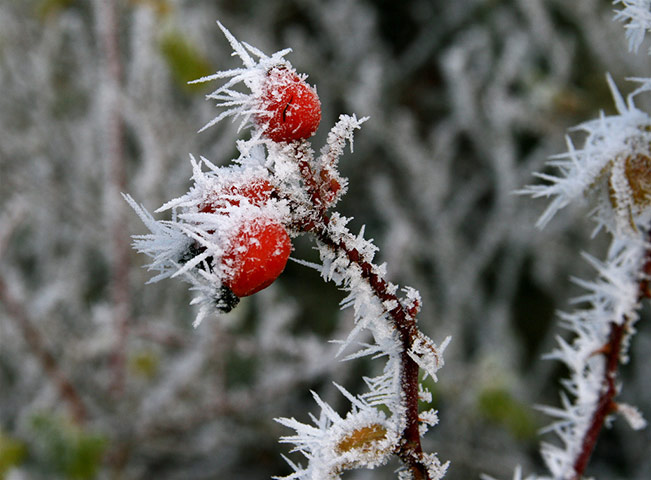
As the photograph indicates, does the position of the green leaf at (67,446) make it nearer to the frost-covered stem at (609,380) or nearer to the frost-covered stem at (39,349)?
the frost-covered stem at (39,349)

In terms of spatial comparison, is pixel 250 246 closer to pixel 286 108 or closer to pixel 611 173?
pixel 286 108

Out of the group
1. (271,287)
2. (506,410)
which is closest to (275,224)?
(506,410)

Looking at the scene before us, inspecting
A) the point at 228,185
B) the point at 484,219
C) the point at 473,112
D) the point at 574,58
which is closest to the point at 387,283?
the point at 228,185

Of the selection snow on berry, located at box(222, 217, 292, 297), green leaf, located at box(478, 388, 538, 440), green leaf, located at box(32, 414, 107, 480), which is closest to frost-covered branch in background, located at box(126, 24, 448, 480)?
snow on berry, located at box(222, 217, 292, 297)

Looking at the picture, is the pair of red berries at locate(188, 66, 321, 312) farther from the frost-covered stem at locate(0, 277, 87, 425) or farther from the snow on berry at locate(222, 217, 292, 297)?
the frost-covered stem at locate(0, 277, 87, 425)

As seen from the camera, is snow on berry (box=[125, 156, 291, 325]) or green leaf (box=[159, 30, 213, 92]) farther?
green leaf (box=[159, 30, 213, 92])

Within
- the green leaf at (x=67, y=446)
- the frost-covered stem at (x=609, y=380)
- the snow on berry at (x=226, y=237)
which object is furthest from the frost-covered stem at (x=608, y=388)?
the green leaf at (x=67, y=446)

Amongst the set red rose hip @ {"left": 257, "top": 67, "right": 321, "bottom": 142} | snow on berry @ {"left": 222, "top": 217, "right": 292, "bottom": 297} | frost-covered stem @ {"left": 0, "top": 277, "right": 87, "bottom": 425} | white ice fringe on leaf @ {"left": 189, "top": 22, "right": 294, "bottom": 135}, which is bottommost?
snow on berry @ {"left": 222, "top": 217, "right": 292, "bottom": 297}
